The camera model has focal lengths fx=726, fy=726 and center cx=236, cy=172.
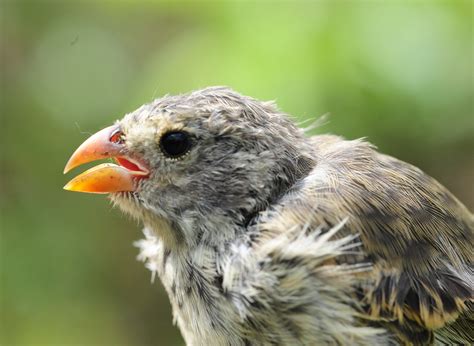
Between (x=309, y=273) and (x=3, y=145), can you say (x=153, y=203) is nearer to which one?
(x=309, y=273)

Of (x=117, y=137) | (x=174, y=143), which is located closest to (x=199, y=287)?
(x=174, y=143)

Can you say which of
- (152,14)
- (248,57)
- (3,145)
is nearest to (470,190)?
(248,57)

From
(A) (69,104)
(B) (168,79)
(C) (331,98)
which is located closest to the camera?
(C) (331,98)

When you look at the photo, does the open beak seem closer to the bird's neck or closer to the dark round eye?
the dark round eye

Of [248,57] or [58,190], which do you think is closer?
[248,57]

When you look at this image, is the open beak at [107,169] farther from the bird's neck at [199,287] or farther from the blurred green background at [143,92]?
the blurred green background at [143,92]
